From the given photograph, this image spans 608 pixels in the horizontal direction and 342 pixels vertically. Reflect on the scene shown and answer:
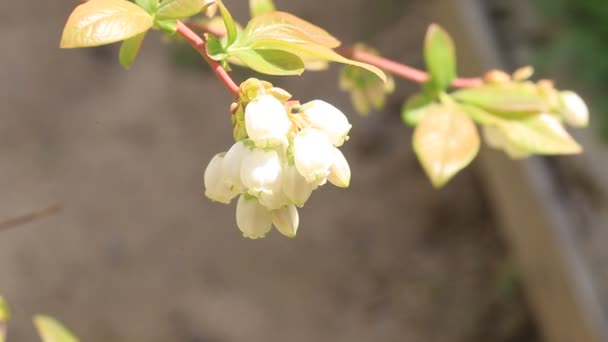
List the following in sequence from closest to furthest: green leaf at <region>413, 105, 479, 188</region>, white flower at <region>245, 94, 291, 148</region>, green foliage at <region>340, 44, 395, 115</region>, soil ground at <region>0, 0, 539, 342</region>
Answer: white flower at <region>245, 94, 291, 148</region>
green leaf at <region>413, 105, 479, 188</region>
green foliage at <region>340, 44, 395, 115</region>
soil ground at <region>0, 0, 539, 342</region>

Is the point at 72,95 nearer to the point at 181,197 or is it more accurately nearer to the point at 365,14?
the point at 181,197

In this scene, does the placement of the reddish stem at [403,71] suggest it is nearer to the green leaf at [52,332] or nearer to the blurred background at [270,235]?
the green leaf at [52,332]

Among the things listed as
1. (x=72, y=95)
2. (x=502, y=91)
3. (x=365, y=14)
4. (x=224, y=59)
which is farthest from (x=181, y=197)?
(x=224, y=59)

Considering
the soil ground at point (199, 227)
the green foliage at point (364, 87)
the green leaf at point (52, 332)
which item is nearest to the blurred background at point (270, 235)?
the soil ground at point (199, 227)

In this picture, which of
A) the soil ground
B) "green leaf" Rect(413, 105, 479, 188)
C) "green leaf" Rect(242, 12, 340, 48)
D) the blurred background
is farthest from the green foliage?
the soil ground

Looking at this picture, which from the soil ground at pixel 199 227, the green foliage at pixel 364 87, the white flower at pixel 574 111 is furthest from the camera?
the soil ground at pixel 199 227

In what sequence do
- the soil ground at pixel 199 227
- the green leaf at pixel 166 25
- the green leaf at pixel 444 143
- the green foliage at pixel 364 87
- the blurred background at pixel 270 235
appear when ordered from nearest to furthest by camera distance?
the green leaf at pixel 166 25
the green leaf at pixel 444 143
the green foliage at pixel 364 87
the blurred background at pixel 270 235
the soil ground at pixel 199 227

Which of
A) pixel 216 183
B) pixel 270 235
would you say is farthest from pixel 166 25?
pixel 270 235

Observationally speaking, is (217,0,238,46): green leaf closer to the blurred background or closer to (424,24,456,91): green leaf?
(424,24,456,91): green leaf
